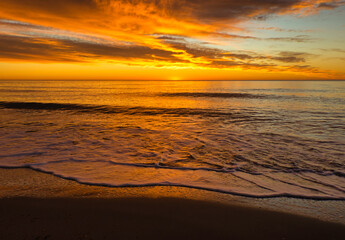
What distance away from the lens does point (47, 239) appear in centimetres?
284

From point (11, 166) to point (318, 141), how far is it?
435 inches

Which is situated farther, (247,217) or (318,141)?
(318,141)

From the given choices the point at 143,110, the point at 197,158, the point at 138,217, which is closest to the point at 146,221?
the point at 138,217

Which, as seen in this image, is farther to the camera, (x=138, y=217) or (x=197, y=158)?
(x=197, y=158)

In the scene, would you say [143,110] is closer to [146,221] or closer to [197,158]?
[197,158]

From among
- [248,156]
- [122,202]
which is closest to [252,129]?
[248,156]

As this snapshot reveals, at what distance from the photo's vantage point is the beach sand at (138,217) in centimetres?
305

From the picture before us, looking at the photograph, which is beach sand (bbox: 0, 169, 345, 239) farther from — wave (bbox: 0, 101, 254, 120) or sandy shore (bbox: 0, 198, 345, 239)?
wave (bbox: 0, 101, 254, 120)

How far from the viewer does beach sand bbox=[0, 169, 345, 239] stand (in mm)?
3047

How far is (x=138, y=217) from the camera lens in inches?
137

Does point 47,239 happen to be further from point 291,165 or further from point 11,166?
point 291,165

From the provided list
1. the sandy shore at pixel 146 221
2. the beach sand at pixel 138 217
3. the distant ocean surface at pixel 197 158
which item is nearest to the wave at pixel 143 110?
the distant ocean surface at pixel 197 158

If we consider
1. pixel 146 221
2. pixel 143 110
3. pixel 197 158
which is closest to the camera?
pixel 146 221

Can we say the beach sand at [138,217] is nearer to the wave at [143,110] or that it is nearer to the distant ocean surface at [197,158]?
the distant ocean surface at [197,158]
